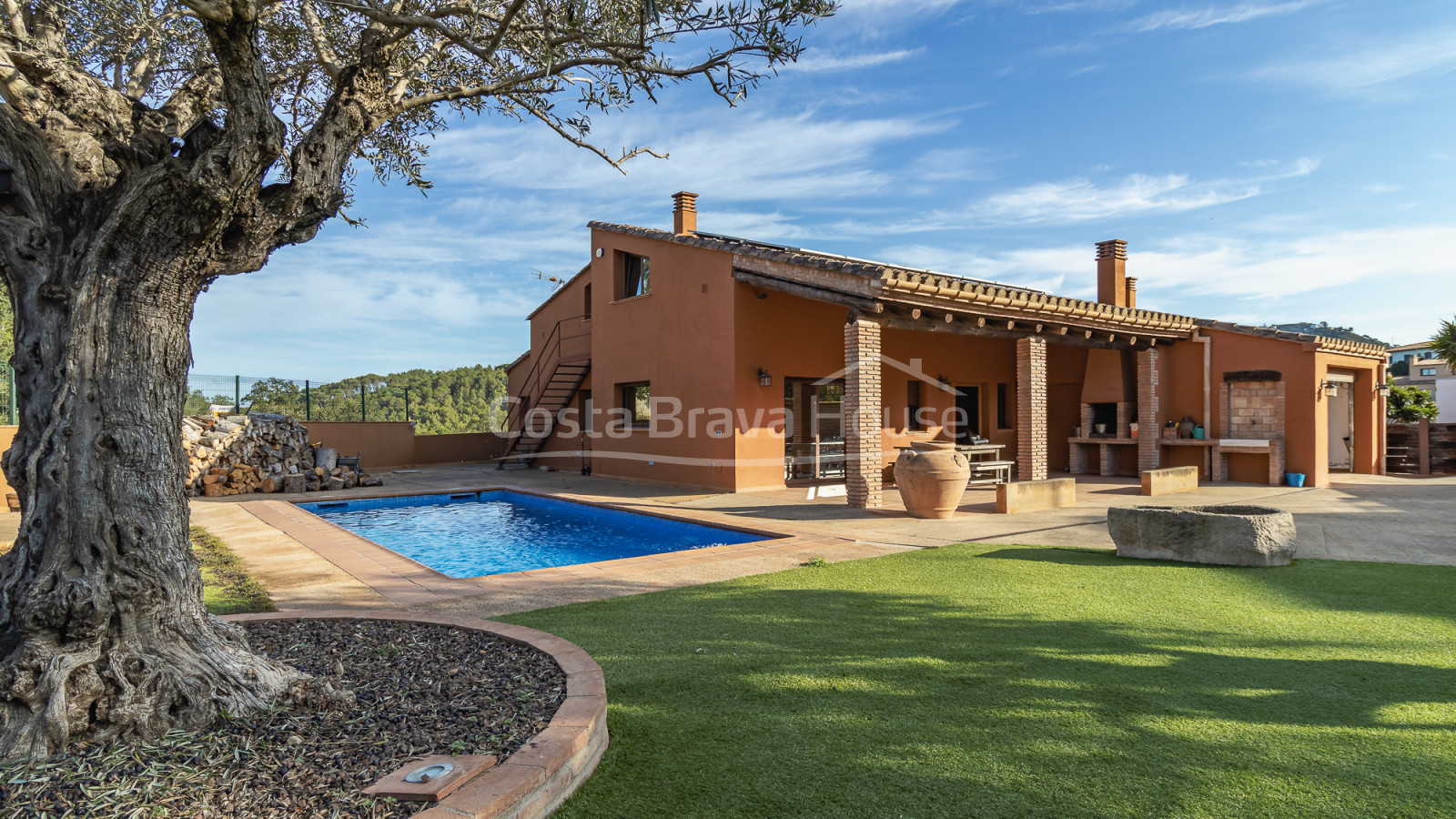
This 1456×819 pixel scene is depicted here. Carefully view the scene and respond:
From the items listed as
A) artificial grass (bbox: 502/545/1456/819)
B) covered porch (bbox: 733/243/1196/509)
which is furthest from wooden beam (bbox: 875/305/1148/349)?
artificial grass (bbox: 502/545/1456/819)

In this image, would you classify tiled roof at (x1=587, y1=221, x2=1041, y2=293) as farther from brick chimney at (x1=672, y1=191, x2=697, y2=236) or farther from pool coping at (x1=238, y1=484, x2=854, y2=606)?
pool coping at (x1=238, y1=484, x2=854, y2=606)

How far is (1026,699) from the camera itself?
3.16 m

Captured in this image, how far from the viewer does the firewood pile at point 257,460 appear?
1317 cm

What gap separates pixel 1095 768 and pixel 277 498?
530 inches

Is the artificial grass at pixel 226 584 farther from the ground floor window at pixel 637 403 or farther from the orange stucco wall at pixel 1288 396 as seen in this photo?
the orange stucco wall at pixel 1288 396

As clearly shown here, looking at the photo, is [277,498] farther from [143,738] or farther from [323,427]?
[143,738]

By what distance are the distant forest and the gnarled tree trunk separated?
15542 millimetres

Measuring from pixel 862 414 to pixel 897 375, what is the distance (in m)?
5.29

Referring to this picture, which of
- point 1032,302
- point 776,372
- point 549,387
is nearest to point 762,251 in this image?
point 776,372

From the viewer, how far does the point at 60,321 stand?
2.57m

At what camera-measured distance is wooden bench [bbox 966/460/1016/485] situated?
11.9m

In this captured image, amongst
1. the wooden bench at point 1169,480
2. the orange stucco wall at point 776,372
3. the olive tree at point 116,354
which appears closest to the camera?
the olive tree at point 116,354

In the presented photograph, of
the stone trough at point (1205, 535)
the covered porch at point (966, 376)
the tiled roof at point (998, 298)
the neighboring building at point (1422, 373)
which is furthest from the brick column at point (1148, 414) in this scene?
the neighboring building at point (1422, 373)

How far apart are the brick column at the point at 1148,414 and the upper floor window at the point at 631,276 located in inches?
402
